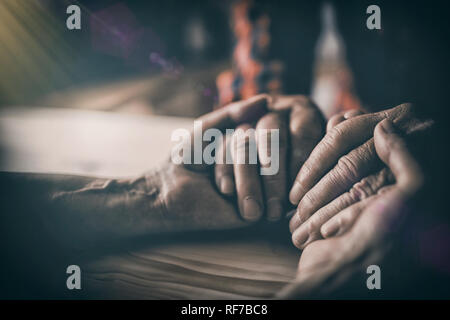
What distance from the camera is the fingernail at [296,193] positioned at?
631mm

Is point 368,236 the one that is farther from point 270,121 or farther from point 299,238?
point 270,121

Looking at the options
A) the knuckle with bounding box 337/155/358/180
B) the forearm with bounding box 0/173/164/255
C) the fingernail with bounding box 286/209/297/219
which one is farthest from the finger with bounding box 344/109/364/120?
the forearm with bounding box 0/173/164/255

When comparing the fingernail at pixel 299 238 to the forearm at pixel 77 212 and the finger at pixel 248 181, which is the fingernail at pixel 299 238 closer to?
the finger at pixel 248 181

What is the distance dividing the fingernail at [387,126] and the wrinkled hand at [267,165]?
0.12m

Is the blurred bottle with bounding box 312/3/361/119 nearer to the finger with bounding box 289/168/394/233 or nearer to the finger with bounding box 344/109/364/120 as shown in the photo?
the finger with bounding box 344/109/364/120

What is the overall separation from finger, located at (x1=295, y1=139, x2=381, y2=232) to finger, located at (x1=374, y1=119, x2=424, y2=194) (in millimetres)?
20

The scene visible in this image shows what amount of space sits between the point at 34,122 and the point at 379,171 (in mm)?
1439

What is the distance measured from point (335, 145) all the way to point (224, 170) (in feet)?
0.74

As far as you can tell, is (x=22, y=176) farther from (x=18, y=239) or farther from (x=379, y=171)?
(x=379, y=171)

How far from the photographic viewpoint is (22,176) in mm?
756

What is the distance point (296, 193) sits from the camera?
635mm

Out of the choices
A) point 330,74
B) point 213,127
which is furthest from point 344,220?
point 330,74

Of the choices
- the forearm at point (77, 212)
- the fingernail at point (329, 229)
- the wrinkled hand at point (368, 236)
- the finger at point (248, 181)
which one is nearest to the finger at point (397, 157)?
the wrinkled hand at point (368, 236)
